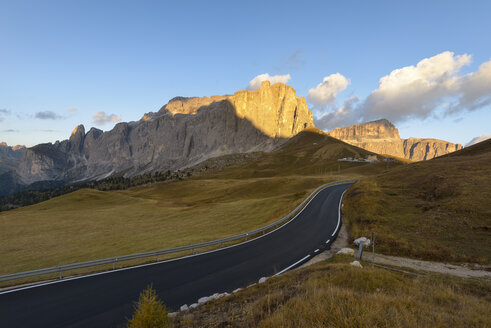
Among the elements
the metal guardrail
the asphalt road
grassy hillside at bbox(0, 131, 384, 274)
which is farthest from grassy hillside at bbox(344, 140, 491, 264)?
grassy hillside at bbox(0, 131, 384, 274)

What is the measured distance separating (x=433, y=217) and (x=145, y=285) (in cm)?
2374

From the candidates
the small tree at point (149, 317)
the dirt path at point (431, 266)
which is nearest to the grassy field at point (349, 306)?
the small tree at point (149, 317)

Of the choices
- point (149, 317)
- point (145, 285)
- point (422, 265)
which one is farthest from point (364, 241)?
point (149, 317)

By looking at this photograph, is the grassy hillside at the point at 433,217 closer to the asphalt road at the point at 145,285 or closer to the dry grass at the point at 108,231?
the asphalt road at the point at 145,285

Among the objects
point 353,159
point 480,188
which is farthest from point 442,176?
point 353,159

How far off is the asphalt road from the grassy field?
2661mm

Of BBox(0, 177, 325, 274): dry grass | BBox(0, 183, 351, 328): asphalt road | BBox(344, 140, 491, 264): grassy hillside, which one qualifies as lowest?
BBox(0, 177, 325, 274): dry grass

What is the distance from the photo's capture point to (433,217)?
21.1m

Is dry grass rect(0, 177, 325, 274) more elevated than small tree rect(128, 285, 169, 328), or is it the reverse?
small tree rect(128, 285, 169, 328)

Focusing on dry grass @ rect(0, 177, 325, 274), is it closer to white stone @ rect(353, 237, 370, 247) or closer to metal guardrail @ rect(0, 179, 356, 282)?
metal guardrail @ rect(0, 179, 356, 282)

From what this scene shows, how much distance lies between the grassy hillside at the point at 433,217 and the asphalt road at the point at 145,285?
5344mm

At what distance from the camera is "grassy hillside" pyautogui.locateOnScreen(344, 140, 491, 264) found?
15.7 m

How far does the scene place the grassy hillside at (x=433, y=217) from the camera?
51.4 ft

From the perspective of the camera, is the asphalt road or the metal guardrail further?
the metal guardrail
